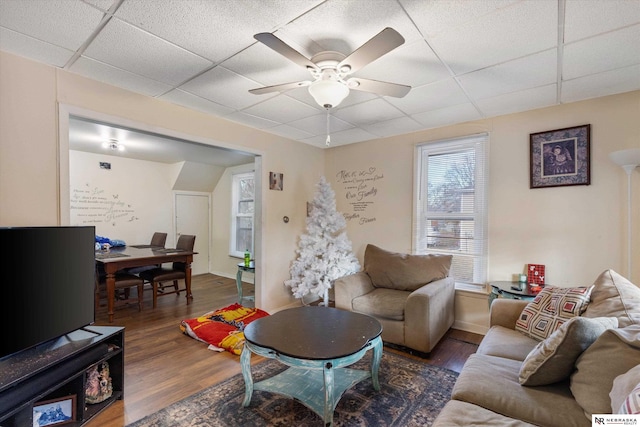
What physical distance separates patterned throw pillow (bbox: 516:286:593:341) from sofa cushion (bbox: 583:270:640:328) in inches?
2.1

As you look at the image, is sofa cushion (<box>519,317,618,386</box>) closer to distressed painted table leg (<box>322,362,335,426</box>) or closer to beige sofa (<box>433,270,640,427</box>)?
beige sofa (<box>433,270,640,427</box>)

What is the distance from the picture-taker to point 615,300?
5.52 ft

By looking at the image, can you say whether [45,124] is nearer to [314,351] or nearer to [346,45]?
[346,45]

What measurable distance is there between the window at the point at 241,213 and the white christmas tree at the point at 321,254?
2.30m

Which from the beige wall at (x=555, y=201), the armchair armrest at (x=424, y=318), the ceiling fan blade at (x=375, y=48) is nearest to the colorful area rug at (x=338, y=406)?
the armchair armrest at (x=424, y=318)

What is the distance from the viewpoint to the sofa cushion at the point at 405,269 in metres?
3.28

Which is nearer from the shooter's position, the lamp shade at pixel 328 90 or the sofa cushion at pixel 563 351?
the sofa cushion at pixel 563 351

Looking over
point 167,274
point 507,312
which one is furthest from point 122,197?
point 507,312

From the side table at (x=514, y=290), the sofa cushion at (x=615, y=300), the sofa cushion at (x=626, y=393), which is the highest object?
the sofa cushion at (x=615, y=300)

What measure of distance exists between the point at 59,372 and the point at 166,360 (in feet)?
3.57

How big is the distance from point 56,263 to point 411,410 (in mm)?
2512

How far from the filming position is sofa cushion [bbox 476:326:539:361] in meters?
1.81

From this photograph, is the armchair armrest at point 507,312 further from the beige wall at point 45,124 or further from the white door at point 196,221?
the white door at point 196,221

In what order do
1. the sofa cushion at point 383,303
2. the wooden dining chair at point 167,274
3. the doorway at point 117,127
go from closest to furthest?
the doorway at point 117,127 → the sofa cushion at point 383,303 → the wooden dining chair at point 167,274
